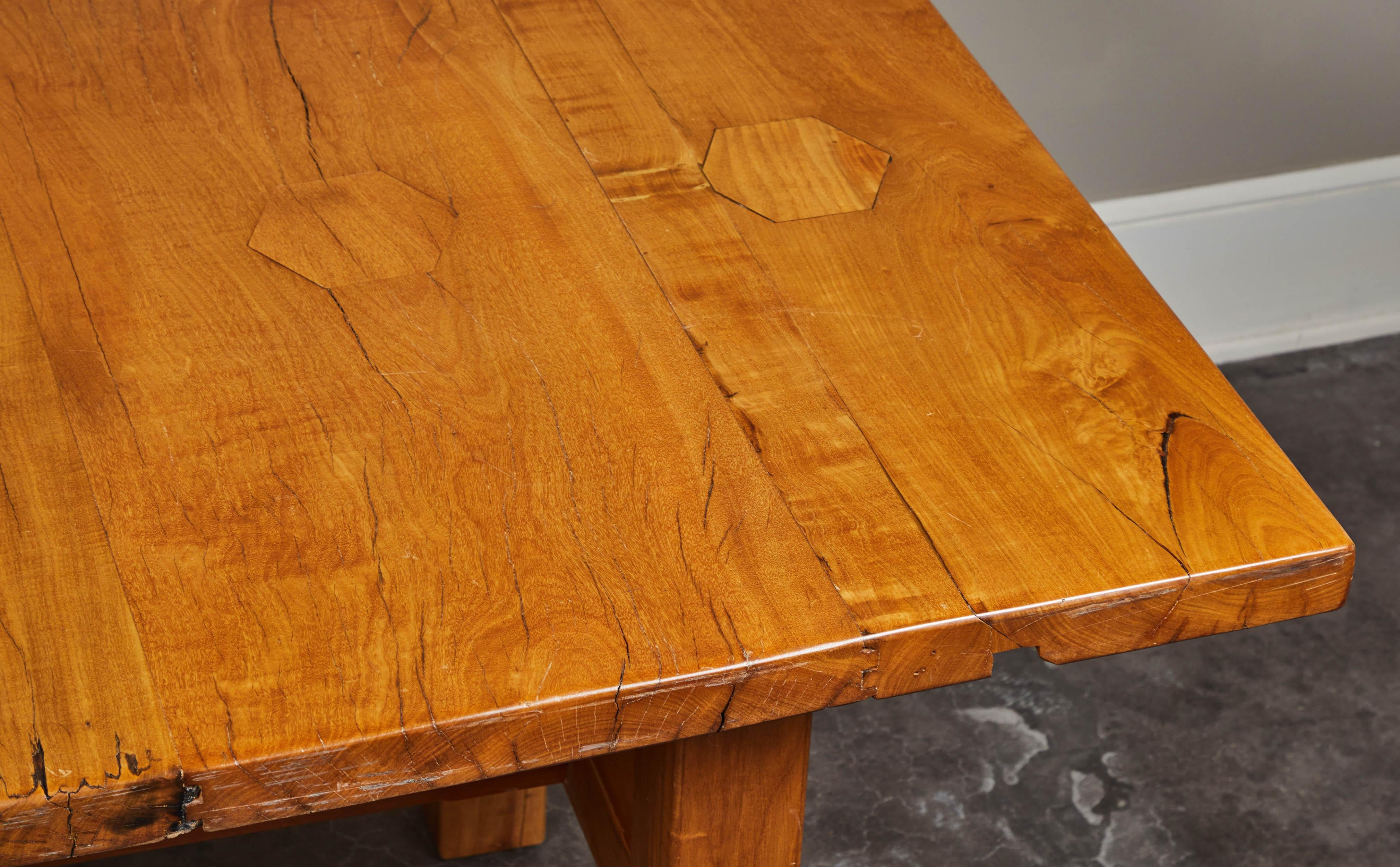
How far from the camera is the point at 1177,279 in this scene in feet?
6.59

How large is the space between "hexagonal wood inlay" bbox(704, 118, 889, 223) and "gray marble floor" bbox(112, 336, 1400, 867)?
810 mm

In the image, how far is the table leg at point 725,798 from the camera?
0.77 metres

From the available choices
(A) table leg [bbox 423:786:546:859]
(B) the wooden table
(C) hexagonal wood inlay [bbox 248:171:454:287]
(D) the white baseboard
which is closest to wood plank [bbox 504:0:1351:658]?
(B) the wooden table

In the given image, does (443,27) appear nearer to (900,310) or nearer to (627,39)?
(627,39)

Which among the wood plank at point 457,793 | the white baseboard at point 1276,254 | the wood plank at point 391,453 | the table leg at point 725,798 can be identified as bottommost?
the white baseboard at point 1276,254

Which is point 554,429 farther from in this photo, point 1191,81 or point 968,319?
point 1191,81

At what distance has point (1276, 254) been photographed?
79.6 inches

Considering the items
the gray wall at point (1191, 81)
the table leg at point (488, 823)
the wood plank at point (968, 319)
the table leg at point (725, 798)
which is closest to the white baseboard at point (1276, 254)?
the gray wall at point (1191, 81)

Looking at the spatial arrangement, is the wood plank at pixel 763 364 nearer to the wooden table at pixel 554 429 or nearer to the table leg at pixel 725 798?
the wooden table at pixel 554 429

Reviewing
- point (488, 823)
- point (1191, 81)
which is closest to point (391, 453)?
point (488, 823)

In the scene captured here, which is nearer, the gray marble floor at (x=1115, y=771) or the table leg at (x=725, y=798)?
the table leg at (x=725, y=798)

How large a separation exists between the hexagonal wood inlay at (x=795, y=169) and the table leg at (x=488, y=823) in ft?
2.40

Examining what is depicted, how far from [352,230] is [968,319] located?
1.22ft

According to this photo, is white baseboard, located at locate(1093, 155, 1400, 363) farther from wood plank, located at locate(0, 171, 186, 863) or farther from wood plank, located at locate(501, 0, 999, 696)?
wood plank, located at locate(0, 171, 186, 863)
